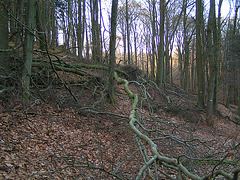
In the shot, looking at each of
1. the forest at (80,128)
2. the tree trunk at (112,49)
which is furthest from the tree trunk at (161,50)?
the tree trunk at (112,49)

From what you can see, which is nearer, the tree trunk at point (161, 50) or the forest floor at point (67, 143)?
the forest floor at point (67, 143)

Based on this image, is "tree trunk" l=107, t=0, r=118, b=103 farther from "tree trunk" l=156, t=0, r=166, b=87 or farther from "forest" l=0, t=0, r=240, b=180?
"tree trunk" l=156, t=0, r=166, b=87

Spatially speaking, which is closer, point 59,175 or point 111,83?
point 59,175

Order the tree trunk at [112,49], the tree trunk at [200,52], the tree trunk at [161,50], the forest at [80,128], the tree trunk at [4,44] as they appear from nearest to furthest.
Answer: the forest at [80,128]
the tree trunk at [4,44]
the tree trunk at [112,49]
the tree trunk at [200,52]
the tree trunk at [161,50]

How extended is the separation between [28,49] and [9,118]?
2272mm

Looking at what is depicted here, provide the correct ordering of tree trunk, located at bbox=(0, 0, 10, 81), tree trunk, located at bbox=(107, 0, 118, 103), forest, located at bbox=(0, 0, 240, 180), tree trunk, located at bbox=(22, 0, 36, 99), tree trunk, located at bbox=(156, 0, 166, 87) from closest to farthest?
forest, located at bbox=(0, 0, 240, 180)
tree trunk, located at bbox=(22, 0, 36, 99)
tree trunk, located at bbox=(0, 0, 10, 81)
tree trunk, located at bbox=(107, 0, 118, 103)
tree trunk, located at bbox=(156, 0, 166, 87)

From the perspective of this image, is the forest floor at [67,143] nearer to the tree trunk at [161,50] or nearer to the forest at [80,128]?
the forest at [80,128]

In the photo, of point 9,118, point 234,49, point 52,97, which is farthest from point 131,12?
point 9,118

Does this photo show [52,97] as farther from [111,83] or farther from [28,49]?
[111,83]

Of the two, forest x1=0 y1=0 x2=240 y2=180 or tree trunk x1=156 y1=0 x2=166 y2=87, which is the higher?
tree trunk x1=156 y1=0 x2=166 y2=87

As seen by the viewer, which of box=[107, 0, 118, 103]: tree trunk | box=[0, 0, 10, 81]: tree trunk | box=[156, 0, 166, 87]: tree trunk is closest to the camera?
box=[0, 0, 10, 81]: tree trunk

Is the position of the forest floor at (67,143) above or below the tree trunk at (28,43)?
below

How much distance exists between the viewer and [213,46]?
37.3ft

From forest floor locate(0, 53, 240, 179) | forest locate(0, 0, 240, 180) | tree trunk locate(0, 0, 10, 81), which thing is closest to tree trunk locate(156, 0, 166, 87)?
forest locate(0, 0, 240, 180)
